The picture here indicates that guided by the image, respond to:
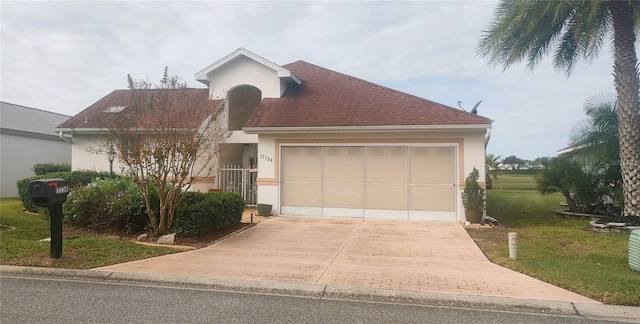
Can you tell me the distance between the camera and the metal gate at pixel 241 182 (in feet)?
50.4

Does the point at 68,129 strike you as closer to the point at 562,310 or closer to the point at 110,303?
the point at 110,303

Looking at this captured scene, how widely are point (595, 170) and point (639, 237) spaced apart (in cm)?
853

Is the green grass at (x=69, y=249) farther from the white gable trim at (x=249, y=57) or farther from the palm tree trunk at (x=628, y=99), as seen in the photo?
the palm tree trunk at (x=628, y=99)

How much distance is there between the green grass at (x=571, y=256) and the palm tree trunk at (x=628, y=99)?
165cm

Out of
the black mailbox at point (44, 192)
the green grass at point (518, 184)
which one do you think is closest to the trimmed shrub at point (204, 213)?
the black mailbox at point (44, 192)

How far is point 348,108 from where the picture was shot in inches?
561

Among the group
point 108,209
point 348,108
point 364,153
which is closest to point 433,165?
point 364,153

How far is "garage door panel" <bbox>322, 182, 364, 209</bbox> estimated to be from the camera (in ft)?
43.9

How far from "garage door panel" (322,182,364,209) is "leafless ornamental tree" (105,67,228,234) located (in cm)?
528

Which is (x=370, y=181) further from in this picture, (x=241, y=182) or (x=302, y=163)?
(x=241, y=182)

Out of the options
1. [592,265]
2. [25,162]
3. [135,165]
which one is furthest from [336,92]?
[25,162]

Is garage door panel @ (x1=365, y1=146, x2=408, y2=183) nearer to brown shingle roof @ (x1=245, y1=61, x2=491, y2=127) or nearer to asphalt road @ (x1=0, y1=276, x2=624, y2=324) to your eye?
brown shingle roof @ (x1=245, y1=61, x2=491, y2=127)

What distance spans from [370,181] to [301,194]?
7.76 feet

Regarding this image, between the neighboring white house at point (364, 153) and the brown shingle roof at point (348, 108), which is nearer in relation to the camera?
the neighboring white house at point (364, 153)
